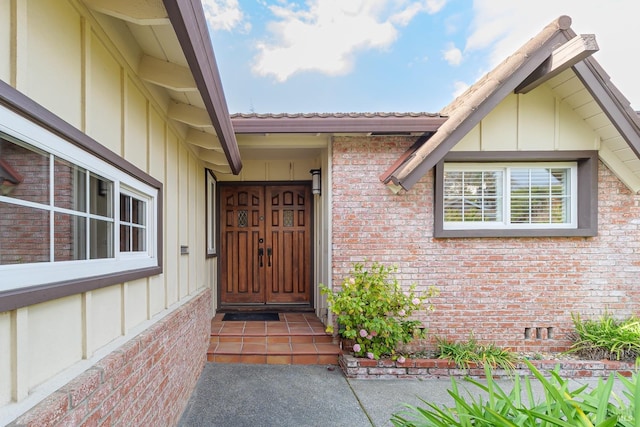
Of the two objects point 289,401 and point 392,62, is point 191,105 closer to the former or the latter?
point 289,401

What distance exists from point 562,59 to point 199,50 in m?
4.29

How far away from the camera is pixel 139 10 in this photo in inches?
64.5

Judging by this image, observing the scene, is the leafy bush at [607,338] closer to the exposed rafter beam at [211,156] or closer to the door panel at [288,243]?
the door panel at [288,243]

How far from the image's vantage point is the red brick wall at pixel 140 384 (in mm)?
1458

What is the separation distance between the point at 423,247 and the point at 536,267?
5.52ft

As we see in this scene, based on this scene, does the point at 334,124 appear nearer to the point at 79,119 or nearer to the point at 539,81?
the point at 539,81

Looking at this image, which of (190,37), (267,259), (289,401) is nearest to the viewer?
(190,37)

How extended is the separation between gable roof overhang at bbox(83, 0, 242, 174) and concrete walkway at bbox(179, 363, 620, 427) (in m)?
2.78

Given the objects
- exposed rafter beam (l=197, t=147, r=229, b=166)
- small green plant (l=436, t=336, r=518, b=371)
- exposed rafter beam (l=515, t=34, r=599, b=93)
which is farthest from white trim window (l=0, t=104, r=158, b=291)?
exposed rafter beam (l=515, t=34, r=599, b=93)

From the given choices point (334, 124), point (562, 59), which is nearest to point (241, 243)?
point (334, 124)

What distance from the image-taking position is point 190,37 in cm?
165

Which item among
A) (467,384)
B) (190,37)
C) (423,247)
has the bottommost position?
(467,384)

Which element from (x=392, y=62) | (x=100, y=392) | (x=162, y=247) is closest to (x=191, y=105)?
(x=162, y=247)

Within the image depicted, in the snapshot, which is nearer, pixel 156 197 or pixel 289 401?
pixel 156 197
